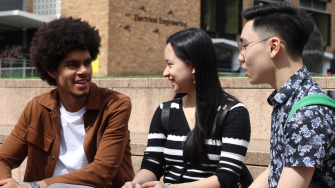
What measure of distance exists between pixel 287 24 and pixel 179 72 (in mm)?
1026

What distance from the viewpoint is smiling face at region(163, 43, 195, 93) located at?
285 centimetres

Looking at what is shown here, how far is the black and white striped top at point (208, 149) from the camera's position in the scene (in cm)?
262

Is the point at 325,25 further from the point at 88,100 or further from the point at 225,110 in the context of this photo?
the point at 225,110

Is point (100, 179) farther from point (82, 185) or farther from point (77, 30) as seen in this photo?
point (77, 30)

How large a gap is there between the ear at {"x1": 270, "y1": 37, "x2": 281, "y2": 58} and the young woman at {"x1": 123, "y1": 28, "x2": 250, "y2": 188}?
2.65ft

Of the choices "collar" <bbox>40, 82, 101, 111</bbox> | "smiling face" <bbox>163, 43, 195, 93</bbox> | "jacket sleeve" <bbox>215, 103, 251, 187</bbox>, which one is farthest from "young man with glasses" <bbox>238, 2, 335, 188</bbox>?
"collar" <bbox>40, 82, 101, 111</bbox>

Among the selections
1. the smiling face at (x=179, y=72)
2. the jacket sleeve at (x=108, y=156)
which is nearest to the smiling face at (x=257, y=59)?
the smiling face at (x=179, y=72)

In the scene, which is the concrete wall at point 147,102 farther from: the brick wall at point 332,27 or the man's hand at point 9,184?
the brick wall at point 332,27

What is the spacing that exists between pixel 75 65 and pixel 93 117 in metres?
0.47

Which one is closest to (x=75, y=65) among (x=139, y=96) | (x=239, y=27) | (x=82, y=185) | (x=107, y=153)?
(x=107, y=153)

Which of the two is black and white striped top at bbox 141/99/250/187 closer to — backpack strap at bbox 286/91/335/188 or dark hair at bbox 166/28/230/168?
dark hair at bbox 166/28/230/168

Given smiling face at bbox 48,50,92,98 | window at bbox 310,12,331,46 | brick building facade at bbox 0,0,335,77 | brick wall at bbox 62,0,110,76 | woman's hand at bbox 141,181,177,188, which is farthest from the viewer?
window at bbox 310,12,331,46

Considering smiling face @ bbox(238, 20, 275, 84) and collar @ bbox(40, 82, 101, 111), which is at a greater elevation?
smiling face @ bbox(238, 20, 275, 84)

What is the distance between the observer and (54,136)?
10.8 ft
